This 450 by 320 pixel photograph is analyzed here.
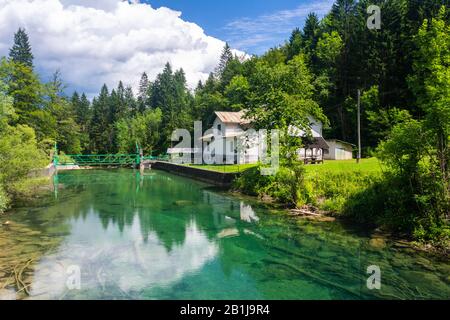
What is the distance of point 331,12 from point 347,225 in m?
47.1

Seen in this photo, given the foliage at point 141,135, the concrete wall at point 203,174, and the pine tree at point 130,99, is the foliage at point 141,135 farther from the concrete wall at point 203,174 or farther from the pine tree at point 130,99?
the pine tree at point 130,99

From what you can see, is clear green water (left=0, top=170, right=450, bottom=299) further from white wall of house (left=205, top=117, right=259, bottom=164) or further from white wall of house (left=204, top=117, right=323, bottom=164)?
white wall of house (left=205, top=117, right=259, bottom=164)

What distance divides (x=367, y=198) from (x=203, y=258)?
304 inches

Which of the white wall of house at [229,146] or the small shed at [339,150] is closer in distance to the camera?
the small shed at [339,150]

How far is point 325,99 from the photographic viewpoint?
4012cm

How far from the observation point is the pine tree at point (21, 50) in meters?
59.4

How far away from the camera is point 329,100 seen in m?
40.5

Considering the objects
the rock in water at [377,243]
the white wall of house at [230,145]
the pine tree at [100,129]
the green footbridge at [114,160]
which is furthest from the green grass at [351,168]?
the pine tree at [100,129]

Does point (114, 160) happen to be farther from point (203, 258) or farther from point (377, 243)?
point (377, 243)

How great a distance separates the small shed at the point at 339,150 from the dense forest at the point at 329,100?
155 centimetres

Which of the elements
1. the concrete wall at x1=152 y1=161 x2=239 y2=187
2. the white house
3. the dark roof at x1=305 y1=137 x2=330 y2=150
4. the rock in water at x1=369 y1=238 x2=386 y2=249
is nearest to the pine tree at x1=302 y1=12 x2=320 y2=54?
the white house
